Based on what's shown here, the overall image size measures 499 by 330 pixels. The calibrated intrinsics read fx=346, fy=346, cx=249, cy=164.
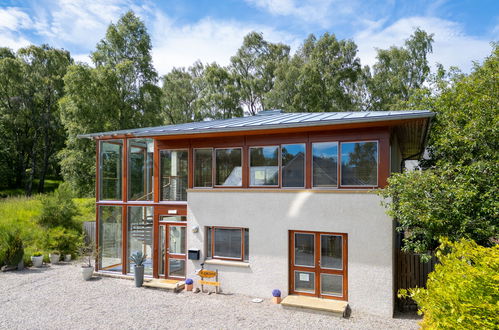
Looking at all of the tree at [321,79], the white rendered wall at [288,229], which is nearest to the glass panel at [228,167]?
the white rendered wall at [288,229]

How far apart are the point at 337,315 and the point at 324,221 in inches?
89.3

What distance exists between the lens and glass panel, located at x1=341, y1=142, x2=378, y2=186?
877 centimetres

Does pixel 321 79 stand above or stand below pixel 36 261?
above

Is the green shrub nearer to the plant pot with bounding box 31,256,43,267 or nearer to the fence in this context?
the fence

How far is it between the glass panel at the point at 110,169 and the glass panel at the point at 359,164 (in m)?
8.06

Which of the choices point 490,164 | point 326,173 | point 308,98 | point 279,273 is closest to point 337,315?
point 279,273

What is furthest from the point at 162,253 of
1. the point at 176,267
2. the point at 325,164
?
the point at 325,164

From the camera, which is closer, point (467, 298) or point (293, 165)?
point (467, 298)

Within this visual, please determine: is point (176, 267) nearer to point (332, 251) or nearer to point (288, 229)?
point (288, 229)

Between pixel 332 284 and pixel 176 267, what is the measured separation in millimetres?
5203

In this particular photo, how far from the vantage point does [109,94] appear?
78.4ft

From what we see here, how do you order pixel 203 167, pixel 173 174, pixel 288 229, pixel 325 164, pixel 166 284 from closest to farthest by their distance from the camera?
pixel 325 164 → pixel 288 229 → pixel 166 284 → pixel 203 167 → pixel 173 174

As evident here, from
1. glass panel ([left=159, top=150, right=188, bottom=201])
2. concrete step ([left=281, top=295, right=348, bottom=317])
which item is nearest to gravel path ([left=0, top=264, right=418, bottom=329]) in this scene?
concrete step ([left=281, top=295, right=348, bottom=317])

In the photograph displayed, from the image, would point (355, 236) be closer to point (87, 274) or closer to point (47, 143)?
point (87, 274)
